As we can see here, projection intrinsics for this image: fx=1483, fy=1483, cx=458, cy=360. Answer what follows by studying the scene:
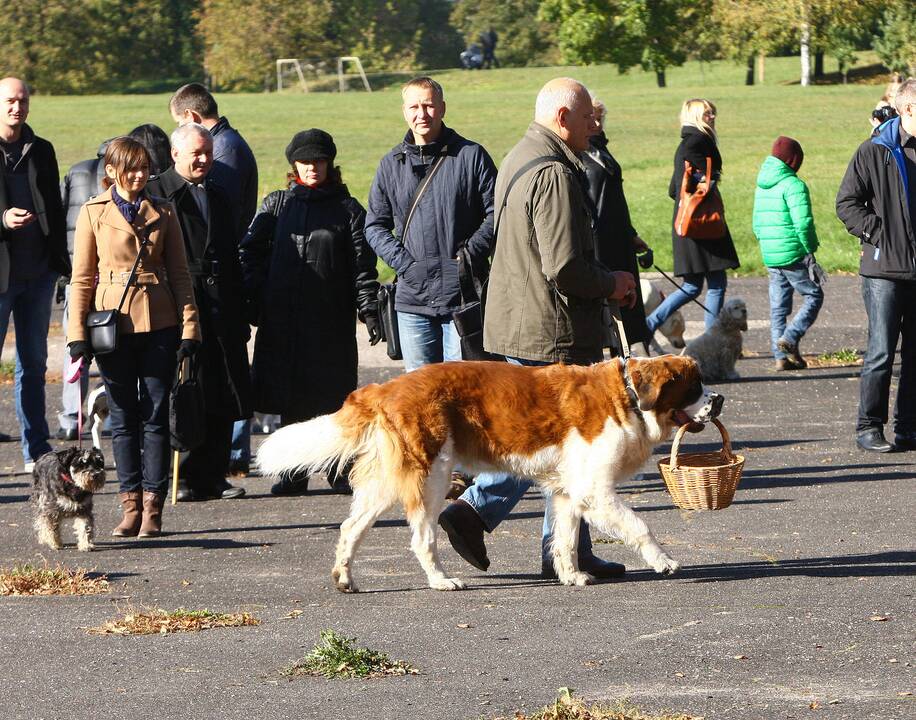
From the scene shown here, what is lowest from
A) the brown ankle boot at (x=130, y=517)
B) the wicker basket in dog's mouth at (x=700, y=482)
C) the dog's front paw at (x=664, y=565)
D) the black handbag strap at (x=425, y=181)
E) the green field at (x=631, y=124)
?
the green field at (x=631, y=124)

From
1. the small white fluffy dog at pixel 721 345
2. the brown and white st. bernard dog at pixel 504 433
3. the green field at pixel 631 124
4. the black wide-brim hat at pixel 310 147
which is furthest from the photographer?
the green field at pixel 631 124

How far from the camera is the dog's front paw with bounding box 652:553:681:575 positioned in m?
6.35

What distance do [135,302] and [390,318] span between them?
1697 mm

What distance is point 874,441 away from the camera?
9.63 meters

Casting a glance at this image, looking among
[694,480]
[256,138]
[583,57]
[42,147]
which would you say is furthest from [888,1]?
[583,57]

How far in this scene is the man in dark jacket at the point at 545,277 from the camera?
6344 mm

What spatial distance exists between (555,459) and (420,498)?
0.60 m

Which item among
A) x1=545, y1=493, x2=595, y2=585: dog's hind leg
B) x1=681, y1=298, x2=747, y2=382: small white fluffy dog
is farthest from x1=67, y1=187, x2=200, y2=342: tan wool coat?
x1=681, y1=298, x2=747, y2=382: small white fluffy dog

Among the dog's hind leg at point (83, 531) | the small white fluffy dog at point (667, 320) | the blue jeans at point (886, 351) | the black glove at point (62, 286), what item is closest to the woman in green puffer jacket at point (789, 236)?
the small white fluffy dog at point (667, 320)

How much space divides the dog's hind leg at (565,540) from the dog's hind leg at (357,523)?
730 millimetres

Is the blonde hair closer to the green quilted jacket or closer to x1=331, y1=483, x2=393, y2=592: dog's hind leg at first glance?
the green quilted jacket

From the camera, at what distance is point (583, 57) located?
294 feet

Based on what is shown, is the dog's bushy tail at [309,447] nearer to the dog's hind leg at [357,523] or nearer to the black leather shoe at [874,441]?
the dog's hind leg at [357,523]

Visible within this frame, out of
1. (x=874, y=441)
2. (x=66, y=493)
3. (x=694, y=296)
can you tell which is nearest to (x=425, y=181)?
(x=66, y=493)
